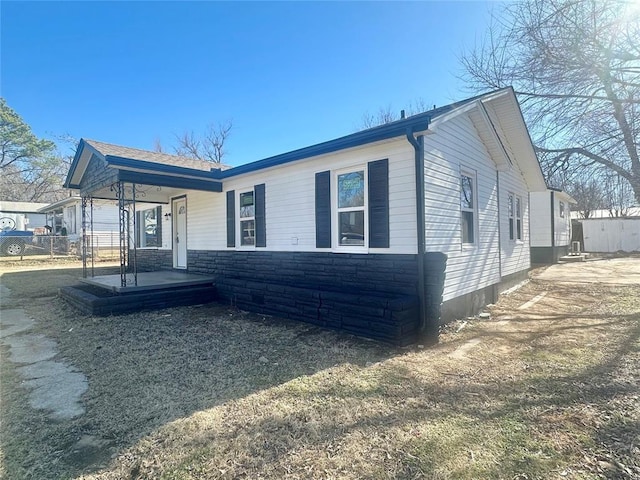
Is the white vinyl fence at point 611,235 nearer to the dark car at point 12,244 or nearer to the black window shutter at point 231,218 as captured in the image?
the black window shutter at point 231,218

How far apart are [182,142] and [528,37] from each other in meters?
30.8

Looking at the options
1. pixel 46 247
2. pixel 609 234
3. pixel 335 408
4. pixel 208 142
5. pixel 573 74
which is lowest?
pixel 335 408

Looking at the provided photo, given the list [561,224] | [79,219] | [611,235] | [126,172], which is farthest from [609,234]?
[79,219]

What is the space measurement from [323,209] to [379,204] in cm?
123

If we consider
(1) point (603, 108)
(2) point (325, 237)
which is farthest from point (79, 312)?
(1) point (603, 108)

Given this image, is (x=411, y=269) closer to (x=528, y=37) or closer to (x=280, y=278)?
(x=280, y=278)

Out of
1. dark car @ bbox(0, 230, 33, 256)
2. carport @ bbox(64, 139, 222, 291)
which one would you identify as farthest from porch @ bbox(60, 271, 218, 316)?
dark car @ bbox(0, 230, 33, 256)

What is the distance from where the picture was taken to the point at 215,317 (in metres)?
6.67

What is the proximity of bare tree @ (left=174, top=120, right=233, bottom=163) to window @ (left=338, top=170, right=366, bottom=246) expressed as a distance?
2930cm

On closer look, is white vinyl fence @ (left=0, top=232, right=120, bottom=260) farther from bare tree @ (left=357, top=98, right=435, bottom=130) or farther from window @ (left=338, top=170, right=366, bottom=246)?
bare tree @ (left=357, top=98, right=435, bottom=130)

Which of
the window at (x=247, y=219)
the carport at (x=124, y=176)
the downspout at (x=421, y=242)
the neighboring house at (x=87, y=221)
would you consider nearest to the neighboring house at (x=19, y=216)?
the neighboring house at (x=87, y=221)

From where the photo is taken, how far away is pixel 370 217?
5773 millimetres

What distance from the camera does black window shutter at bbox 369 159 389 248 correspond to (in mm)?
5578

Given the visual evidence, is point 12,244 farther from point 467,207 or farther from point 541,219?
point 541,219
